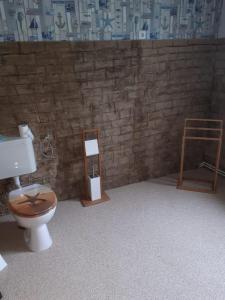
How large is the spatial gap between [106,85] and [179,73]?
2.90 ft


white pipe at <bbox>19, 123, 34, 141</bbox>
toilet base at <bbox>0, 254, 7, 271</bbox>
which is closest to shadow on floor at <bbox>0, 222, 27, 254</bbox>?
toilet base at <bbox>0, 254, 7, 271</bbox>

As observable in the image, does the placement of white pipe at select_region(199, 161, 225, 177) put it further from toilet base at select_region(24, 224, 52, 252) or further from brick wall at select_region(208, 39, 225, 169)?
toilet base at select_region(24, 224, 52, 252)

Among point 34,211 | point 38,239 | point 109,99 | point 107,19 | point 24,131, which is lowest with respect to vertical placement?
point 38,239

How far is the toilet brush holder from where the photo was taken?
2.60m

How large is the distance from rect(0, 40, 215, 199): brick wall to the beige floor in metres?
0.45

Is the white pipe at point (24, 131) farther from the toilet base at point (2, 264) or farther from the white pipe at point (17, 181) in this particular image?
the toilet base at point (2, 264)

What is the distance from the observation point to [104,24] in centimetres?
229

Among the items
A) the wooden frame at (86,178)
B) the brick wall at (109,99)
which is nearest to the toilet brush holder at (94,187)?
the wooden frame at (86,178)

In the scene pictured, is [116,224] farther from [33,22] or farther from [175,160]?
[33,22]

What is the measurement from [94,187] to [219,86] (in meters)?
1.86

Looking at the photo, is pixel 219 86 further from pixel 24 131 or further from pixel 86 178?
pixel 24 131

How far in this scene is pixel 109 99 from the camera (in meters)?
2.56

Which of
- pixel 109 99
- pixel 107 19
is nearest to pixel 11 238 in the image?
pixel 109 99

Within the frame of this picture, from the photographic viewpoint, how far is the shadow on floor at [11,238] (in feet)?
6.88
